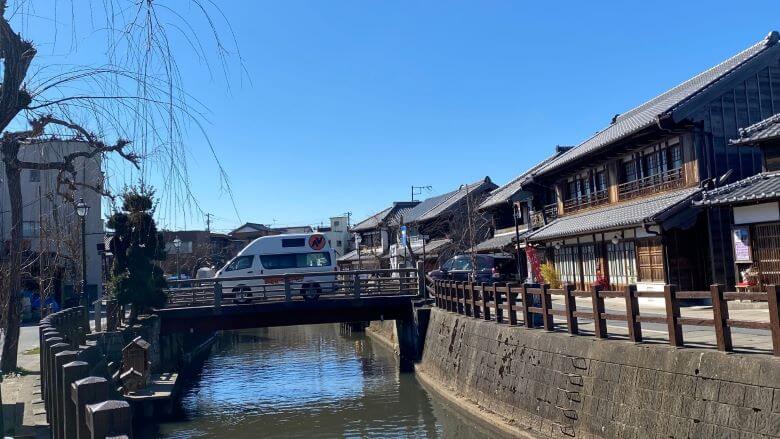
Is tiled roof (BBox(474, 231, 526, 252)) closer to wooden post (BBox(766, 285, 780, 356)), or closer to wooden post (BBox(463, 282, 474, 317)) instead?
wooden post (BBox(463, 282, 474, 317))

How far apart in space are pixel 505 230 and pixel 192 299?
21.1 meters

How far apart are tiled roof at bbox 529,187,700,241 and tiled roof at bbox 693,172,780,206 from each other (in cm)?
178

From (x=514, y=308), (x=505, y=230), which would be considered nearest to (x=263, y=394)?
(x=514, y=308)

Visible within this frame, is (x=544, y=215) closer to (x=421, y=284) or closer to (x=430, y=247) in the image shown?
(x=421, y=284)

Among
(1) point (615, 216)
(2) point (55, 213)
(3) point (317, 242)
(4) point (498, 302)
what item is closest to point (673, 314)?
(4) point (498, 302)

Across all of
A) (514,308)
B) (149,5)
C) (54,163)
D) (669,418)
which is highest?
(149,5)

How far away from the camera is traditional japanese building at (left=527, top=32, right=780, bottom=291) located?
20.8 meters

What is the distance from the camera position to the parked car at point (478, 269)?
2694 centimetres

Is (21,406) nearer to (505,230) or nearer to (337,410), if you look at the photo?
(337,410)

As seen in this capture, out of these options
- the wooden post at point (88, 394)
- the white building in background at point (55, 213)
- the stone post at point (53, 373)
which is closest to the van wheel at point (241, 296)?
the white building in background at point (55, 213)

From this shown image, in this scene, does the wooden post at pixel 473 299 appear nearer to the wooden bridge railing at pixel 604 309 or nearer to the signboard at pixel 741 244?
the wooden bridge railing at pixel 604 309

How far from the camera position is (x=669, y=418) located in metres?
9.19

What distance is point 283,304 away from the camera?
79.6ft

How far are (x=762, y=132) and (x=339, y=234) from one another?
Answer: 66.2 m
